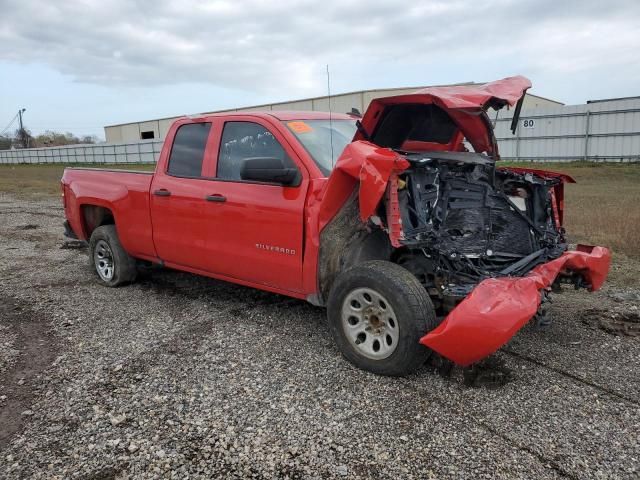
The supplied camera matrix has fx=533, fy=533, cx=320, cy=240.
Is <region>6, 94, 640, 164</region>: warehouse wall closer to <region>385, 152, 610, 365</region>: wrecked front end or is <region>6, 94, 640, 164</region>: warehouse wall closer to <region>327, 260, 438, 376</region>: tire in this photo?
<region>385, 152, 610, 365</region>: wrecked front end

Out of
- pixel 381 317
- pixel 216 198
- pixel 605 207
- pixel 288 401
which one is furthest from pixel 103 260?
pixel 605 207

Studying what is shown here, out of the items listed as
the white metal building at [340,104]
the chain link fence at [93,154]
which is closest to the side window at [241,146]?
the white metal building at [340,104]

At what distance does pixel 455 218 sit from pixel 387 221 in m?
0.58

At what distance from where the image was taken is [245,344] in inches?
167

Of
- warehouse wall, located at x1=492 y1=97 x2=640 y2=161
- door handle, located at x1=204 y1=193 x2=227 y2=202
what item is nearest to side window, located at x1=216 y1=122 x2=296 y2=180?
door handle, located at x1=204 y1=193 x2=227 y2=202

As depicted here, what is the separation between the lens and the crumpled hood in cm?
358

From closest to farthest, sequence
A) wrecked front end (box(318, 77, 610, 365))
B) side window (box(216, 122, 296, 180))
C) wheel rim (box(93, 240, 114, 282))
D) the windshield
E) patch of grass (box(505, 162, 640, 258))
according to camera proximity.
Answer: wrecked front end (box(318, 77, 610, 365)) < the windshield < side window (box(216, 122, 296, 180)) < wheel rim (box(93, 240, 114, 282)) < patch of grass (box(505, 162, 640, 258))

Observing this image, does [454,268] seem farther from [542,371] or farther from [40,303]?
[40,303]

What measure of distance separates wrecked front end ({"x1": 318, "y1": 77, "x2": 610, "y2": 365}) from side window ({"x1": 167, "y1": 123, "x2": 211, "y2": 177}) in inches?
64.9

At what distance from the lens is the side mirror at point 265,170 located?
3957 millimetres

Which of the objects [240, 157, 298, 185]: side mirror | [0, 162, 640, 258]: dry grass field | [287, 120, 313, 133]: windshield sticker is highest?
[287, 120, 313, 133]: windshield sticker

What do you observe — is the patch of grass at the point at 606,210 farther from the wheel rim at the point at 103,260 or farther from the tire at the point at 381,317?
the wheel rim at the point at 103,260

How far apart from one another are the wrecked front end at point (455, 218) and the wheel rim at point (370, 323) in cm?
35

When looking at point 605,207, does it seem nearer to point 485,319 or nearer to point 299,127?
point 299,127
